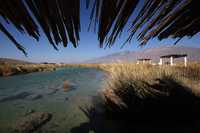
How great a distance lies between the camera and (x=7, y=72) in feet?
72.7

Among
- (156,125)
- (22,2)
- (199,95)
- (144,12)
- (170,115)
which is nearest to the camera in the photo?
(22,2)

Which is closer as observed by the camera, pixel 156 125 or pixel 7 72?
pixel 156 125

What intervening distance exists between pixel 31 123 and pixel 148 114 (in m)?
3.00

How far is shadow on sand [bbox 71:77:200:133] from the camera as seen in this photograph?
3.65 metres

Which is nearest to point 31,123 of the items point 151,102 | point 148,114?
point 148,114

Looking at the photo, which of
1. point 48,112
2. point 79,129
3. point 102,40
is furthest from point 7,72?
point 102,40

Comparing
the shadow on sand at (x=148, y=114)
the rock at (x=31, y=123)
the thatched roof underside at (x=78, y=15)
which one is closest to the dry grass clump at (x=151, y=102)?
the shadow on sand at (x=148, y=114)

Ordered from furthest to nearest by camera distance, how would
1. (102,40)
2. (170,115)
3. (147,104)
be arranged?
(147,104)
(170,115)
(102,40)

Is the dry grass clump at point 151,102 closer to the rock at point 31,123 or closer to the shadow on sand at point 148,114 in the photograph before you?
the shadow on sand at point 148,114

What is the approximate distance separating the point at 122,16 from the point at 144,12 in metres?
0.13

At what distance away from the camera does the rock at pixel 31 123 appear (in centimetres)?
385

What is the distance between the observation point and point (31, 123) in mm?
4168

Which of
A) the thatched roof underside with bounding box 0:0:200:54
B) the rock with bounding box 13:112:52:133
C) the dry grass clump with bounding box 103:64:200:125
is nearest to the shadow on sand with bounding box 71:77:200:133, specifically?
the dry grass clump with bounding box 103:64:200:125

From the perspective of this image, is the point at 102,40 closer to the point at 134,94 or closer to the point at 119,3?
the point at 119,3
